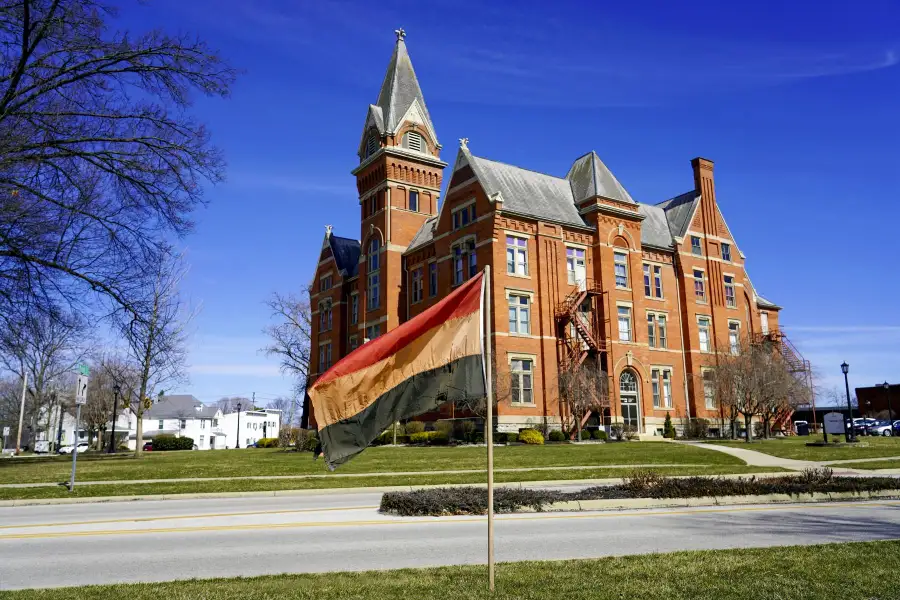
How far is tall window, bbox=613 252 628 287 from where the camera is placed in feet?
159

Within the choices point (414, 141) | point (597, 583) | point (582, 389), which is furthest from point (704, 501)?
point (414, 141)

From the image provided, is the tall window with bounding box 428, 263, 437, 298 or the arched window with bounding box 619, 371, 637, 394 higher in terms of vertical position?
the tall window with bounding box 428, 263, 437, 298

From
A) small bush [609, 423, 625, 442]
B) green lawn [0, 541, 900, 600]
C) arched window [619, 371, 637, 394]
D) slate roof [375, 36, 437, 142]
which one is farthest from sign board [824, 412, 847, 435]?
slate roof [375, 36, 437, 142]

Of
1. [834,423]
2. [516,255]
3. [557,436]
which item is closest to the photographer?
[834,423]

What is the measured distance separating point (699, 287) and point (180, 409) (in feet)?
289

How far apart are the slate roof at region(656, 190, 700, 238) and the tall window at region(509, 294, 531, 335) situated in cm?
1738

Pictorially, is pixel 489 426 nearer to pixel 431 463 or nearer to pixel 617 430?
pixel 431 463

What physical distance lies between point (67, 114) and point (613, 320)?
A: 37215mm

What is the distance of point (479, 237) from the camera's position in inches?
1756

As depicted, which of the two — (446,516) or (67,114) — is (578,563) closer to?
(446,516)

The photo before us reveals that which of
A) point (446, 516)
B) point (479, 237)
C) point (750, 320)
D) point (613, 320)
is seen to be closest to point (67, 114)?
point (446, 516)

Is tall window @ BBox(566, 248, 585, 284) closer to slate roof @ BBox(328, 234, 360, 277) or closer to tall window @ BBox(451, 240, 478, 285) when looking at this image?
tall window @ BBox(451, 240, 478, 285)

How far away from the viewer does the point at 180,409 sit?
111 meters

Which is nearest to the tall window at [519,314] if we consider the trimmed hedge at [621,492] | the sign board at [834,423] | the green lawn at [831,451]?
the green lawn at [831,451]
